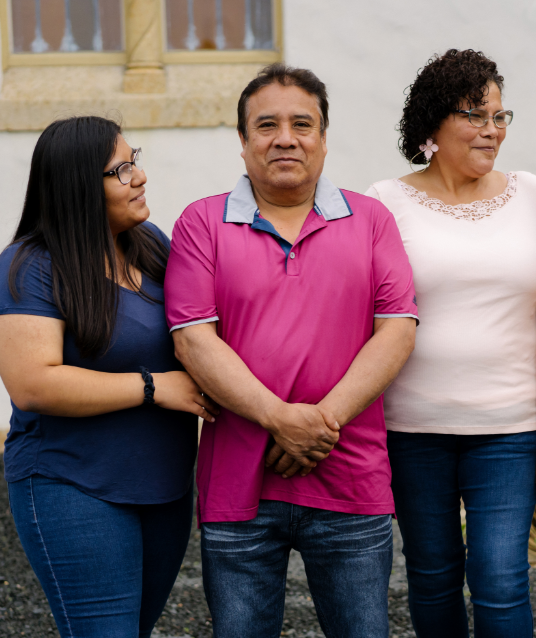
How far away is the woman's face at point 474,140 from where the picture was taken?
2.47 meters

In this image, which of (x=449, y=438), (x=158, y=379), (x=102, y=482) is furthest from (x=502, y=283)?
(x=102, y=482)

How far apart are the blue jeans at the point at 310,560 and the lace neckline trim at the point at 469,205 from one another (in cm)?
97

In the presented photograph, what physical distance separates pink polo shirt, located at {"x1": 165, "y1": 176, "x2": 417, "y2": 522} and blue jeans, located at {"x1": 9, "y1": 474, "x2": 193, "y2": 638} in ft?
0.86

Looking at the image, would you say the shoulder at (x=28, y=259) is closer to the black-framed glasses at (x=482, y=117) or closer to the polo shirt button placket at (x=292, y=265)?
the polo shirt button placket at (x=292, y=265)

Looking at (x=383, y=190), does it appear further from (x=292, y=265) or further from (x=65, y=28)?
(x=65, y=28)

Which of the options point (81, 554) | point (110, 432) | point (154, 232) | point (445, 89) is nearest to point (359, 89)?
point (445, 89)

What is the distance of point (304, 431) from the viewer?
2.07 m

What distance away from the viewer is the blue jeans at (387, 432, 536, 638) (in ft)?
7.69

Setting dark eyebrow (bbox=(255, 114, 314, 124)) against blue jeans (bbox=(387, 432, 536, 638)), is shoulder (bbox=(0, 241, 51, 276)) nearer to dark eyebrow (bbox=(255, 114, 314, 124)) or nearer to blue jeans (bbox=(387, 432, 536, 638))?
dark eyebrow (bbox=(255, 114, 314, 124))

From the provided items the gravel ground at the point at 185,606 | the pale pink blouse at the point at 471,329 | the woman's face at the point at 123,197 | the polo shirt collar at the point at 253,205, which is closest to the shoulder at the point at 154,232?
the woman's face at the point at 123,197

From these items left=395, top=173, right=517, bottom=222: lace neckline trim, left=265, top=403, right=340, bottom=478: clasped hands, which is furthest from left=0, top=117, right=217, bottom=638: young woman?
left=395, top=173, right=517, bottom=222: lace neckline trim

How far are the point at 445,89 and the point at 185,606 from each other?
2626 millimetres

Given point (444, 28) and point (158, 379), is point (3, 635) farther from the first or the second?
point (444, 28)

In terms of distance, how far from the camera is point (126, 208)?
2.19 m
